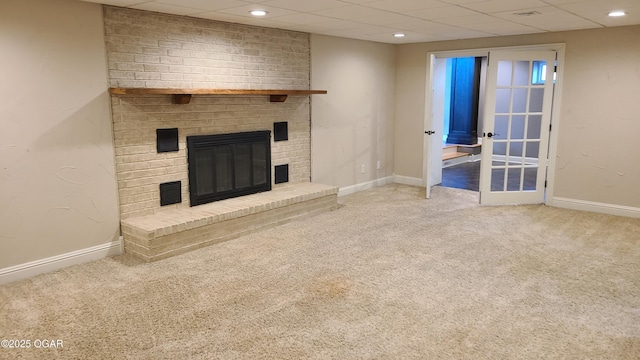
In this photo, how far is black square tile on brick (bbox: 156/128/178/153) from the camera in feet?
14.1

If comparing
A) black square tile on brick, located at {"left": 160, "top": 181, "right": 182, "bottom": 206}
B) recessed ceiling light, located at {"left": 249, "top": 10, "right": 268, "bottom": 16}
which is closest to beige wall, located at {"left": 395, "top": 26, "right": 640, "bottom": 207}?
recessed ceiling light, located at {"left": 249, "top": 10, "right": 268, "bottom": 16}

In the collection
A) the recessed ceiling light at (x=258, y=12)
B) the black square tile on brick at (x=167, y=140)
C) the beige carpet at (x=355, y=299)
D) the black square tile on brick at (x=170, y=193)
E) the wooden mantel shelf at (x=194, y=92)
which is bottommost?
the beige carpet at (x=355, y=299)

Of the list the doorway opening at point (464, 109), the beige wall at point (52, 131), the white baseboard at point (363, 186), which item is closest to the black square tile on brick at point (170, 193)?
the beige wall at point (52, 131)

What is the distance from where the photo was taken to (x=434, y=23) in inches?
188

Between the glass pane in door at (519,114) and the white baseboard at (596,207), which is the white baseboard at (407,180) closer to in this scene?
the glass pane in door at (519,114)

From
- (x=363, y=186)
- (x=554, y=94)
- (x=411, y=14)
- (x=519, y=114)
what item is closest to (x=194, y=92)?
(x=411, y=14)

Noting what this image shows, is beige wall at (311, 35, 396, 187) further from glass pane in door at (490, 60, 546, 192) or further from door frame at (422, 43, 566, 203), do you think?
glass pane in door at (490, 60, 546, 192)

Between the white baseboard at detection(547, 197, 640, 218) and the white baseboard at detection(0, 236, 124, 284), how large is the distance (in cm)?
490

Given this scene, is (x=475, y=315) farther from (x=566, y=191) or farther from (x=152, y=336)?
(x=566, y=191)

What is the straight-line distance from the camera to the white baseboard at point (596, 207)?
5.25m

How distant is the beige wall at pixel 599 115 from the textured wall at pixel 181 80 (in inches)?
117

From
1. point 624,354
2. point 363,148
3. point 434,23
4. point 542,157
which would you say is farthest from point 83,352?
point 542,157

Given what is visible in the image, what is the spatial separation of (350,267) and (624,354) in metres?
1.87

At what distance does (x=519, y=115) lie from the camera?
19.0 ft
